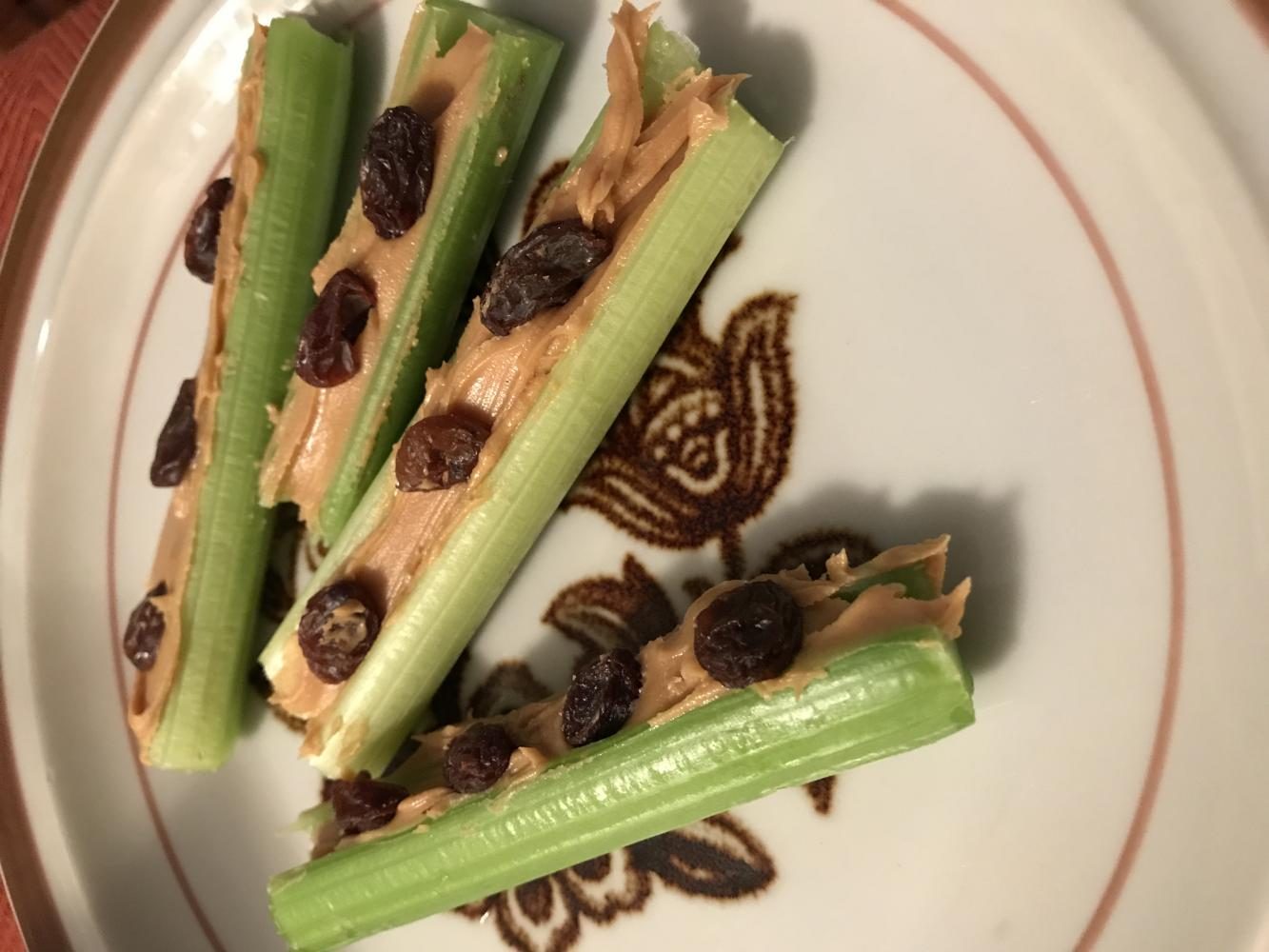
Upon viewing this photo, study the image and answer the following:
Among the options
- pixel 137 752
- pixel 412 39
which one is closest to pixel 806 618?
pixel 412 39

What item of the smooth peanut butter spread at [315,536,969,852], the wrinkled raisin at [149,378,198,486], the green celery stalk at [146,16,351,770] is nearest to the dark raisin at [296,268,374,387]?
the green celery stalk at [146,16,351,770]

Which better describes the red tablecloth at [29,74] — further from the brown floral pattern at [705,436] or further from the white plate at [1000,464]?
the brown floral pattern at [705,436]

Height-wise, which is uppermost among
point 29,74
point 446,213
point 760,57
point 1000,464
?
point 29,74

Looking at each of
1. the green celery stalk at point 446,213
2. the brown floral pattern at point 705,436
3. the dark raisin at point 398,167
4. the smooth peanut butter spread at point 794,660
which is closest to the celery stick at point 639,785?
the smooth peanut butter spread at point 794,660

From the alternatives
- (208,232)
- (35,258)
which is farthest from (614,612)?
(35,258)

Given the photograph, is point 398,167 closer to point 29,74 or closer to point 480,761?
point 480,761

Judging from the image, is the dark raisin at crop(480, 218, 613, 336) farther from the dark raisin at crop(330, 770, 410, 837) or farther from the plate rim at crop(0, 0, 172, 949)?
the plate rim at crop(0, 0, 172, 949)
